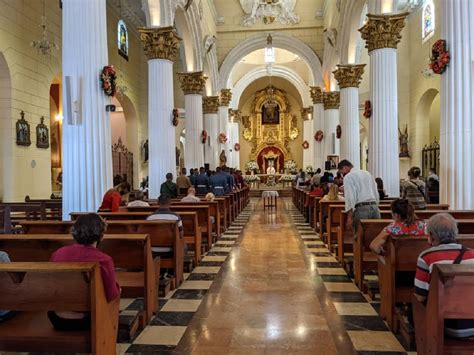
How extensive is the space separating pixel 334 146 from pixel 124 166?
9.91m

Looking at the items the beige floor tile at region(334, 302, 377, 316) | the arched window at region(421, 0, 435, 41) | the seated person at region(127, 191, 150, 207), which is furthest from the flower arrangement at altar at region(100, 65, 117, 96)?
the arched window at region(421, 0, 435, 41)

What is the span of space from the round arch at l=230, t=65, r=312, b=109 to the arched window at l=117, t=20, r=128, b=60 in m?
12.4

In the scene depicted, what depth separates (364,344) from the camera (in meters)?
3.66

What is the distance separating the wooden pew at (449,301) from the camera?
2465 mm

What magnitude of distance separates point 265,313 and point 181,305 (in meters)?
1.00

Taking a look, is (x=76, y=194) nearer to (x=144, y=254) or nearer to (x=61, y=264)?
(x=144, y=254)

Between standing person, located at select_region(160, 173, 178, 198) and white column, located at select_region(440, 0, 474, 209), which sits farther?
standing person, located at select_region(160, 173, 178, 198)

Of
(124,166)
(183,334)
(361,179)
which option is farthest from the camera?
(124,166)

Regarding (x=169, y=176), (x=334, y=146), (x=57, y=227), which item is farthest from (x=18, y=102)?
(x=334, y=146)

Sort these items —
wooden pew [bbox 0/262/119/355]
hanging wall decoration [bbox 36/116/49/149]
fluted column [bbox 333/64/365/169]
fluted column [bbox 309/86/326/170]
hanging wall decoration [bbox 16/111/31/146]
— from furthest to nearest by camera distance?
1. fluted column [bbox 309/86/326/170]
2. fluted column [bbox 333/64/365/169]
3. hanging wall decoration [bbox 36/116/49/149]
4. hanging wall decoration [bbox 16/111/31/146]
5. wooden pew [bbox 0/262/119/355]

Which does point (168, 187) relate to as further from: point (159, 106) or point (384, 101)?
point (384, 101)

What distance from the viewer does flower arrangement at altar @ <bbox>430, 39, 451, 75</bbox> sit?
20.2ft

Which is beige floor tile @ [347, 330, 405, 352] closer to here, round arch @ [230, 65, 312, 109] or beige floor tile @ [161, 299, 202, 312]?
beige floor tile @ [161, 299, 202, 312]

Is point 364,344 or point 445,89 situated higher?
point 445,89
